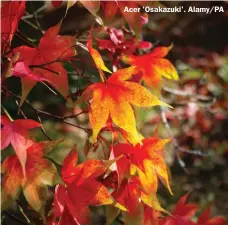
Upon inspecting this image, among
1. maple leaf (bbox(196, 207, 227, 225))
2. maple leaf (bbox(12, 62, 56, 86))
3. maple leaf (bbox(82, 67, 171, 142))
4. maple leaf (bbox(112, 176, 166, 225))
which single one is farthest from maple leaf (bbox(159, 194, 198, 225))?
maple leaf (bbox(12, 62, 56, 86))

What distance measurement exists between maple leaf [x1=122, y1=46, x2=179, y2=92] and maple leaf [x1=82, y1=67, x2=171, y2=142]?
0.25 m

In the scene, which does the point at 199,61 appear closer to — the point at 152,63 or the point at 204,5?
the point at 204,5

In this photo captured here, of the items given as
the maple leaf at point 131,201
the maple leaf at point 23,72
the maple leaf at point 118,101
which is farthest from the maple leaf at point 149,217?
the maple leaf at point 23,72

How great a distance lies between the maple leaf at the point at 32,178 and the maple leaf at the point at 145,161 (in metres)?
0.12

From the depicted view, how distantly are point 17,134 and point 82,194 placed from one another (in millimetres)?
146

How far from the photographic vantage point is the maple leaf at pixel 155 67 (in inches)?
41.2

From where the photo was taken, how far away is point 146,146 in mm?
837

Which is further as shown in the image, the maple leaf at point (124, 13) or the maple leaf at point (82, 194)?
the maple leaf at point (124, 13)

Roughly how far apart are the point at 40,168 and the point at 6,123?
0.30 ft

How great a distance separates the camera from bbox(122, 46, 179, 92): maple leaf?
1046 mm

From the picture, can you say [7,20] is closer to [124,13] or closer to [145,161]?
[124,13]

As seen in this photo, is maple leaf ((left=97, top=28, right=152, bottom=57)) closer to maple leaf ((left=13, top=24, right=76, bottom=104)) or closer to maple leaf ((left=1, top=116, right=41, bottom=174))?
maple leaf ((left=13, top=24, right=76, bottom=104))

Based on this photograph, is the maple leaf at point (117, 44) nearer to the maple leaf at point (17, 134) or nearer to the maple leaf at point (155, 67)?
the maple leaf at point (155, 67)

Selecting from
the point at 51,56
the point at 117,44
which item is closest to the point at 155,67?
the point at 117,44
